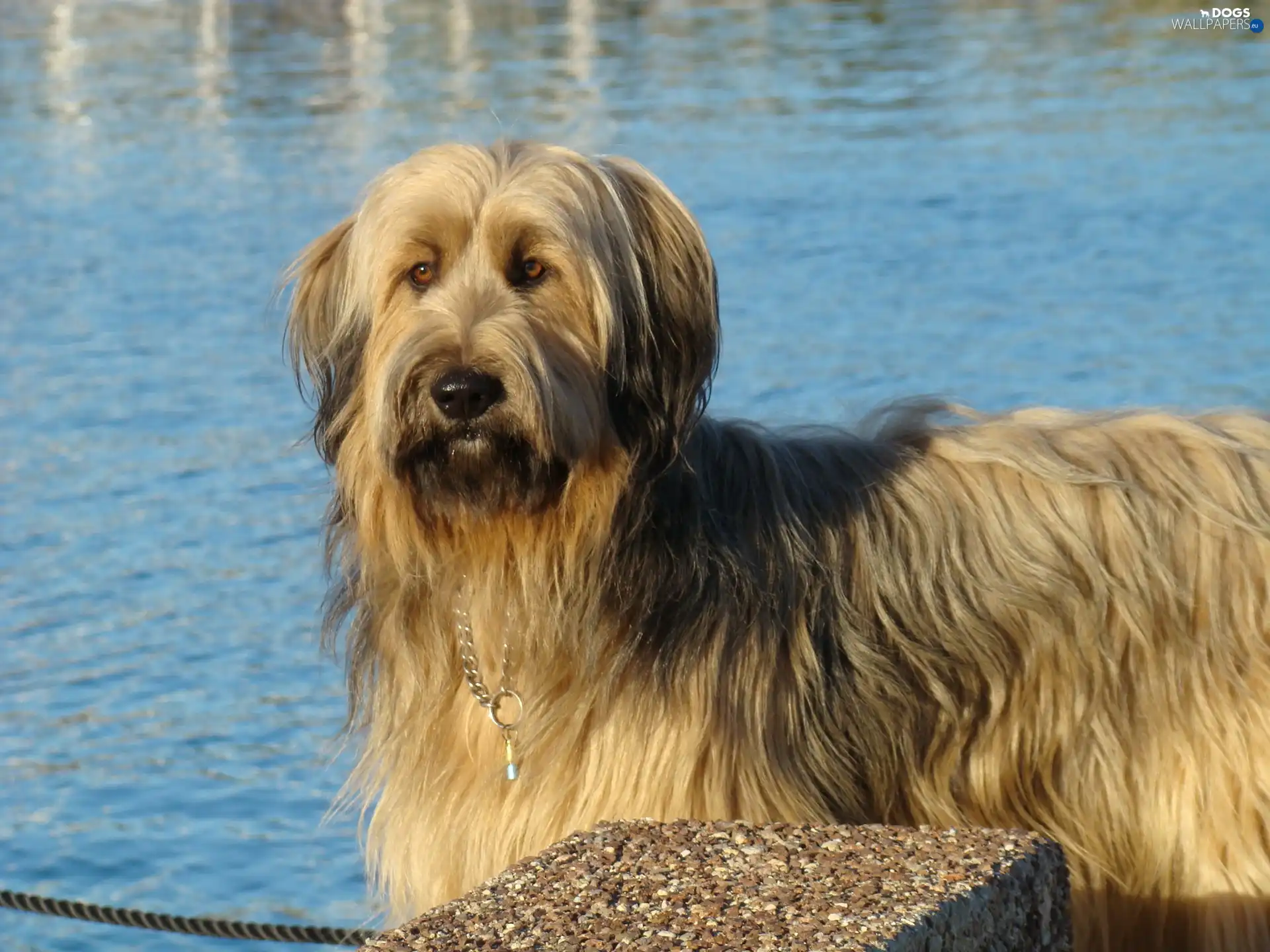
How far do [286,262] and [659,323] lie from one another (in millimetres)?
12638

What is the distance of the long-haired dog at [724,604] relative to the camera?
390 cm

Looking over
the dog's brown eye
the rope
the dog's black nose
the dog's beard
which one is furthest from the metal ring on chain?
the rope

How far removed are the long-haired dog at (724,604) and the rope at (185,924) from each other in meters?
0.89

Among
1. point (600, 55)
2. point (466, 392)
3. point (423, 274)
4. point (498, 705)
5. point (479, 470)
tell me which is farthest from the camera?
point (600, 55)

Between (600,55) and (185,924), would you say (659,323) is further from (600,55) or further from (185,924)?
(600,55)

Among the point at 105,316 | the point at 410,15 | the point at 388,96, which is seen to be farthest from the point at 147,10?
the point at 105,316

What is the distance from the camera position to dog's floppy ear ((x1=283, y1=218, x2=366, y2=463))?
403cm

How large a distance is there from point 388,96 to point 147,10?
62.9 feet

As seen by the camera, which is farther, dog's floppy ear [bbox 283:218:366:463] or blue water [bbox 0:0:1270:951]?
blue water [bbox 0:0:1270:951]

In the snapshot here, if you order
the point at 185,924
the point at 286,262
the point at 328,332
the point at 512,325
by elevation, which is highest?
the point at 512,325

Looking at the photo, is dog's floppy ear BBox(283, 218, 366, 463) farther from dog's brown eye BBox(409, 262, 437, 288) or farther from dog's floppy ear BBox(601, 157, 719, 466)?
dog's floppy ear BBox(601, 157, 719, 466)

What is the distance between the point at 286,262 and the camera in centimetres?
→ 1628

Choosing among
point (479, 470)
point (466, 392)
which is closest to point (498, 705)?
point (479, 470)

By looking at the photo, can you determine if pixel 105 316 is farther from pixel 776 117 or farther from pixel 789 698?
pixel 789 698
